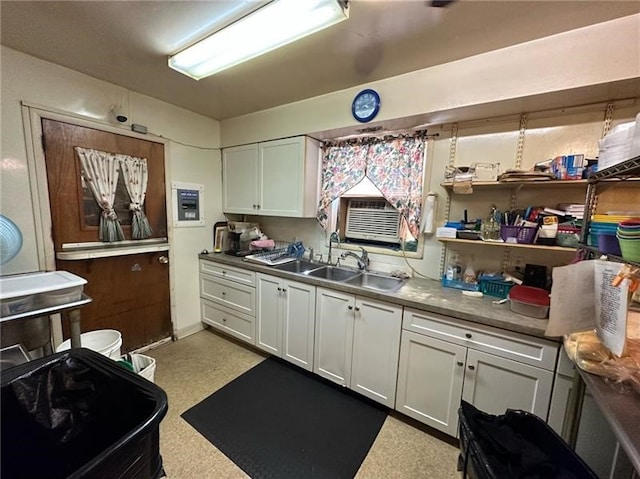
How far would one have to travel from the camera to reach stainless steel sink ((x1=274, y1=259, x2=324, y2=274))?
245 centimetres

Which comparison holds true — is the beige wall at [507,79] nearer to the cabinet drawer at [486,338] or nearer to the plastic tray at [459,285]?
the plastic tray at [459,285]

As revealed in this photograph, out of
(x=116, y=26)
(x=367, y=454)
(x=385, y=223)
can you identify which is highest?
(x=116, y=26)

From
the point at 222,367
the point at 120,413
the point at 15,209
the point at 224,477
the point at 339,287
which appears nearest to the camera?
the point at 120,413

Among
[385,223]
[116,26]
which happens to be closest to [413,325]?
[385,223]

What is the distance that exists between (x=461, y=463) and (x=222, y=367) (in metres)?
2.00

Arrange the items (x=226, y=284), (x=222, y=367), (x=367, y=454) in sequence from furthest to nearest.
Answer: (x=226, y=284) → (x=222, y=367) → (x=367, y=454)

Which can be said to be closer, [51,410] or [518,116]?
[51,410]

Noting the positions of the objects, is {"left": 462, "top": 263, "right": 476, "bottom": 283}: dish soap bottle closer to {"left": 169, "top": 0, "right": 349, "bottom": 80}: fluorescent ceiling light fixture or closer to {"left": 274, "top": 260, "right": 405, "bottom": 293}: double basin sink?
{"left": 274, "top": 260, "right": 405, "bottom": 293}: double basin sink

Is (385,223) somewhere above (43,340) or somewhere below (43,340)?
above

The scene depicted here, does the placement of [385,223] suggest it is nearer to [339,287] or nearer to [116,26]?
[339,287]

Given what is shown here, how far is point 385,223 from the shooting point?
246cm

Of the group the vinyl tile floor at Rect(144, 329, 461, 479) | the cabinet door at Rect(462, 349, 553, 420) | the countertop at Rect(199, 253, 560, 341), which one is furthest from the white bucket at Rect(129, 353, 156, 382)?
the cabinet door at Rect(462, 349, 553, 420)

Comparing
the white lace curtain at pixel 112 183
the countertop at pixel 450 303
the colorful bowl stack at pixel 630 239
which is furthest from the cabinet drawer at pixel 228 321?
the colorful bowl stack at pixel 630 239

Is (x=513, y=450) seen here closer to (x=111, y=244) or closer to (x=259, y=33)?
(x=259, y=33)
